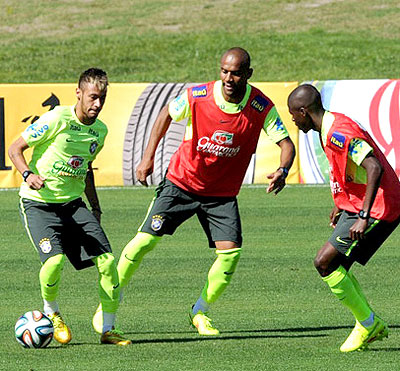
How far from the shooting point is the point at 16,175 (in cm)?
2017

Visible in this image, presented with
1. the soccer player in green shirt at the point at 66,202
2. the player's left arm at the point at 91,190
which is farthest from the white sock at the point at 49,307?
the player's left arm at the point at 91,190

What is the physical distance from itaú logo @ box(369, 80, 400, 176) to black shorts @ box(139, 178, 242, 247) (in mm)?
11037

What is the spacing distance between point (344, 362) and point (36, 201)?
2.57 metres

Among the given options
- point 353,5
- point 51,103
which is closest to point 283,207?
point 51,103

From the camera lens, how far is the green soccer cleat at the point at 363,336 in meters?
7.84

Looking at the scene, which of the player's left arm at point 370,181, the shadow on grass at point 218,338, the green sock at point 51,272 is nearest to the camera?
the player's left arm at point 370,181

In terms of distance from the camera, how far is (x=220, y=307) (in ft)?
32.1

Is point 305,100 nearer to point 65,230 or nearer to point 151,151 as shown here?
point 151,151

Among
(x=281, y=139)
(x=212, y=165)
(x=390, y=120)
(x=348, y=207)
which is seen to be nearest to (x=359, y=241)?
(x=348, y=207)

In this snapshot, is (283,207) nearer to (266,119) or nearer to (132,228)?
(132,228)

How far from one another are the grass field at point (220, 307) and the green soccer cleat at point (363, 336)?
0.30ft

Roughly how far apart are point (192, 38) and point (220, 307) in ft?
102

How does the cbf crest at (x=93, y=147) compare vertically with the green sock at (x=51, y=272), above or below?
above

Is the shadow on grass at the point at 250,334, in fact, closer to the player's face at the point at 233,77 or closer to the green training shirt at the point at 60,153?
the green training shirt at the point at 60,153
